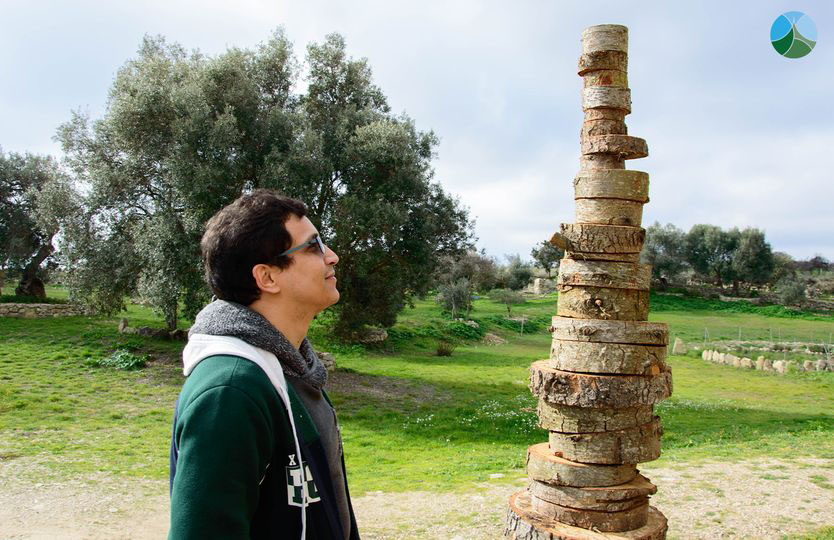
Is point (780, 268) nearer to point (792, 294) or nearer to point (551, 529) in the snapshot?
point (792, 294)

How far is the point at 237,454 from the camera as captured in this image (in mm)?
1940

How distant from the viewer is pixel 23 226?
1078 inches

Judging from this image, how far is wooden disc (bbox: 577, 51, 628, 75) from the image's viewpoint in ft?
15.9

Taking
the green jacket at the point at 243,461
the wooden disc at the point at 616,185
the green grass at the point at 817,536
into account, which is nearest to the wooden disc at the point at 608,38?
the wooden disc at the point at 616,185

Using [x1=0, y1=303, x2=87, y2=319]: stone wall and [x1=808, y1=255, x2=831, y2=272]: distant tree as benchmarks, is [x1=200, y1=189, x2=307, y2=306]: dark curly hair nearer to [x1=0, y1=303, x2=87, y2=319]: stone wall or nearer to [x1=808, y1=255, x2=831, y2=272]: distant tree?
[x1=0, y1=303, x2=87, y2=319]: stone wall

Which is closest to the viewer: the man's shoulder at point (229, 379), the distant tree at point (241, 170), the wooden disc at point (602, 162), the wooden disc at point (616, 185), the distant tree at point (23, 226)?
the man's shoulder at point (229, 379)

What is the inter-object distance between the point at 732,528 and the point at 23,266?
30252mm

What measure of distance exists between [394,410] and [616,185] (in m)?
11.9

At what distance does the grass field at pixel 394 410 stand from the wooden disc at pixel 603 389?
193 inches

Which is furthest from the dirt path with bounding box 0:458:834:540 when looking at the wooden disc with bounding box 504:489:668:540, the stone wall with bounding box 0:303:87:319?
the stone wall with bounding box 0:303:87:319

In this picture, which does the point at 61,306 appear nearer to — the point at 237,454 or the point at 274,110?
the point at 274,110

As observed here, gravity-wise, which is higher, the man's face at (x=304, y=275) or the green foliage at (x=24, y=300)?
the man's face at (x=304, y=275)

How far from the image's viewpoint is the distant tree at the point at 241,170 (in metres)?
16.7

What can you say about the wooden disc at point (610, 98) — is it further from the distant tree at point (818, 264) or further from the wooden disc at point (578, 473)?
the distant tree at point (818, 264)
